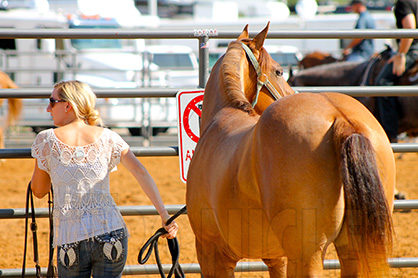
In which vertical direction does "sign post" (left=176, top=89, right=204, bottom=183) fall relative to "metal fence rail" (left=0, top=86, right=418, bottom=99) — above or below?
below

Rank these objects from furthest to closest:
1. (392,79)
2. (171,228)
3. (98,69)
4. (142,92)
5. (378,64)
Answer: (98,69) < (378,64) < (392,79) < (142,92) < (171,228)

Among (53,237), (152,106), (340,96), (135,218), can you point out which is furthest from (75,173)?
(152,106)

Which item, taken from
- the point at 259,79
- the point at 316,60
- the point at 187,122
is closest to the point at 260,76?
the point at 259,79

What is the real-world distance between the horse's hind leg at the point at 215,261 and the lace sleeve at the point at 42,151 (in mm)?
919

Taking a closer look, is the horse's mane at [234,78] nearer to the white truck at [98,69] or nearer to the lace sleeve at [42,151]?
the lace sleeve at [42,151]

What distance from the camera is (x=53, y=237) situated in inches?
105

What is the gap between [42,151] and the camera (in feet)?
8.47

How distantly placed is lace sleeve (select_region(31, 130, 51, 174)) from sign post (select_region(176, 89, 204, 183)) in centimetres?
106

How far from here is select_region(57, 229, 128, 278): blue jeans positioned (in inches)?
98.7

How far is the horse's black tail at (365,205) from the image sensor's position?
1.92m

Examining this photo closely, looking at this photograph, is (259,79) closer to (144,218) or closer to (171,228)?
(171,228)

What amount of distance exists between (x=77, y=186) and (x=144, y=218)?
3.20 meters

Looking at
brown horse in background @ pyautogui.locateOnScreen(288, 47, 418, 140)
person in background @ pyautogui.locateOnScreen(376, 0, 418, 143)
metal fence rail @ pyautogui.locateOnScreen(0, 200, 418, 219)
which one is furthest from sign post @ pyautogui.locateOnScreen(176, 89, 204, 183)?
brown horse in background @ pyautogui.locateOnScreen(288, 47, 418, 140)

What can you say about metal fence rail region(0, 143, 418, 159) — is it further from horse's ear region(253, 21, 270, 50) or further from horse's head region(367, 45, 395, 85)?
horse's head region(367, 45, 395, 85)
